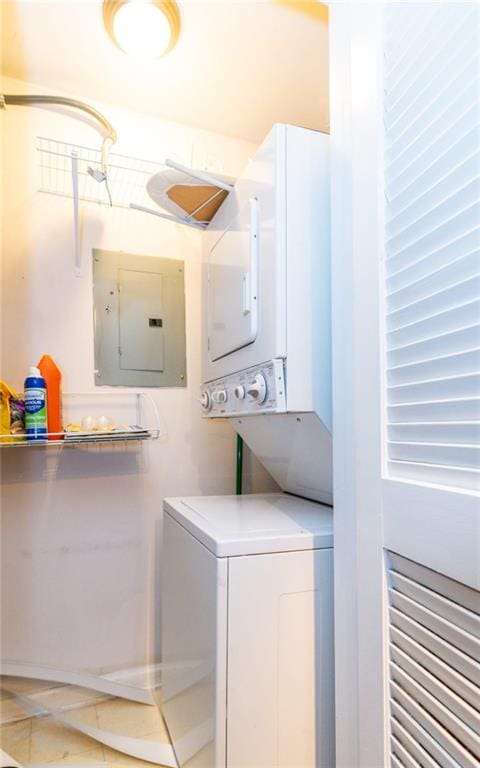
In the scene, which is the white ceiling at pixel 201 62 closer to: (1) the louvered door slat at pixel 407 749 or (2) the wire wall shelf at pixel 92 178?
(2) the wire wall shelf at pixel 92 178

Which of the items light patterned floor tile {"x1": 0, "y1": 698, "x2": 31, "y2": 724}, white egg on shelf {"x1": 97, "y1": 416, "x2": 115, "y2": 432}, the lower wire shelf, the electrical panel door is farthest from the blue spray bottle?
light patterned floor tile {"x1": 0, "y1": 698, "x2": 31, "y2": 724}

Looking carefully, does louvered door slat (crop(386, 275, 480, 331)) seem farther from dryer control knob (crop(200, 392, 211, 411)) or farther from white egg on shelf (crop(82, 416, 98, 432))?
white egg on shelf (crop(82, 416, 98, 432))

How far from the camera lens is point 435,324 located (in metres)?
1.00

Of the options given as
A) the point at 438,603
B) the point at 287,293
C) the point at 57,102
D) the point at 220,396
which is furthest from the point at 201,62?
the point at 438,603

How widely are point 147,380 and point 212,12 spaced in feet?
6.56

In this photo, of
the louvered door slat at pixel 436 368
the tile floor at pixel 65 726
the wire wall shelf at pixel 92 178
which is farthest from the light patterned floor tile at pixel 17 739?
the wire wall shelf at pixel 92 178

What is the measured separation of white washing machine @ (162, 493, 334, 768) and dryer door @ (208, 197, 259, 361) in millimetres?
864

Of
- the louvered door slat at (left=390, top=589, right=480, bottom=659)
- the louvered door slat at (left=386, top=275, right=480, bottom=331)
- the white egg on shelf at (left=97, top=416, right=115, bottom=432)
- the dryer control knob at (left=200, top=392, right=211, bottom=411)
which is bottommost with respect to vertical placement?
the louvered door slat at (left=390, top=589, right=480, bottom=659)

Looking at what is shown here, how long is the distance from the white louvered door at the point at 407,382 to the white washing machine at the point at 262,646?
0.54 feet

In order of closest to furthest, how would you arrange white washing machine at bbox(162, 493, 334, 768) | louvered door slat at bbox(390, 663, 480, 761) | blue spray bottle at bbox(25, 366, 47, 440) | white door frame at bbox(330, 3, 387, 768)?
louvered door slat at bbox(390, 663, 480, 761), white door frame at bbox(330, 3, 387, 768), white washing machine at bbox(162, 493, 334, 768), blue spray bottle at bbox(25, 366, 47, 440)

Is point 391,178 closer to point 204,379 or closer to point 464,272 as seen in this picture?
point 464,272

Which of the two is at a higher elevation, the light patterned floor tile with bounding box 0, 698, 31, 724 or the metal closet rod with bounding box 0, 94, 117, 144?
the metal closet rod with bounding box 0, 94, 117, 144

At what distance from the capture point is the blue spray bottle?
217 centimetres

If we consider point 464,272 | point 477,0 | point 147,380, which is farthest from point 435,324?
point 147,380
